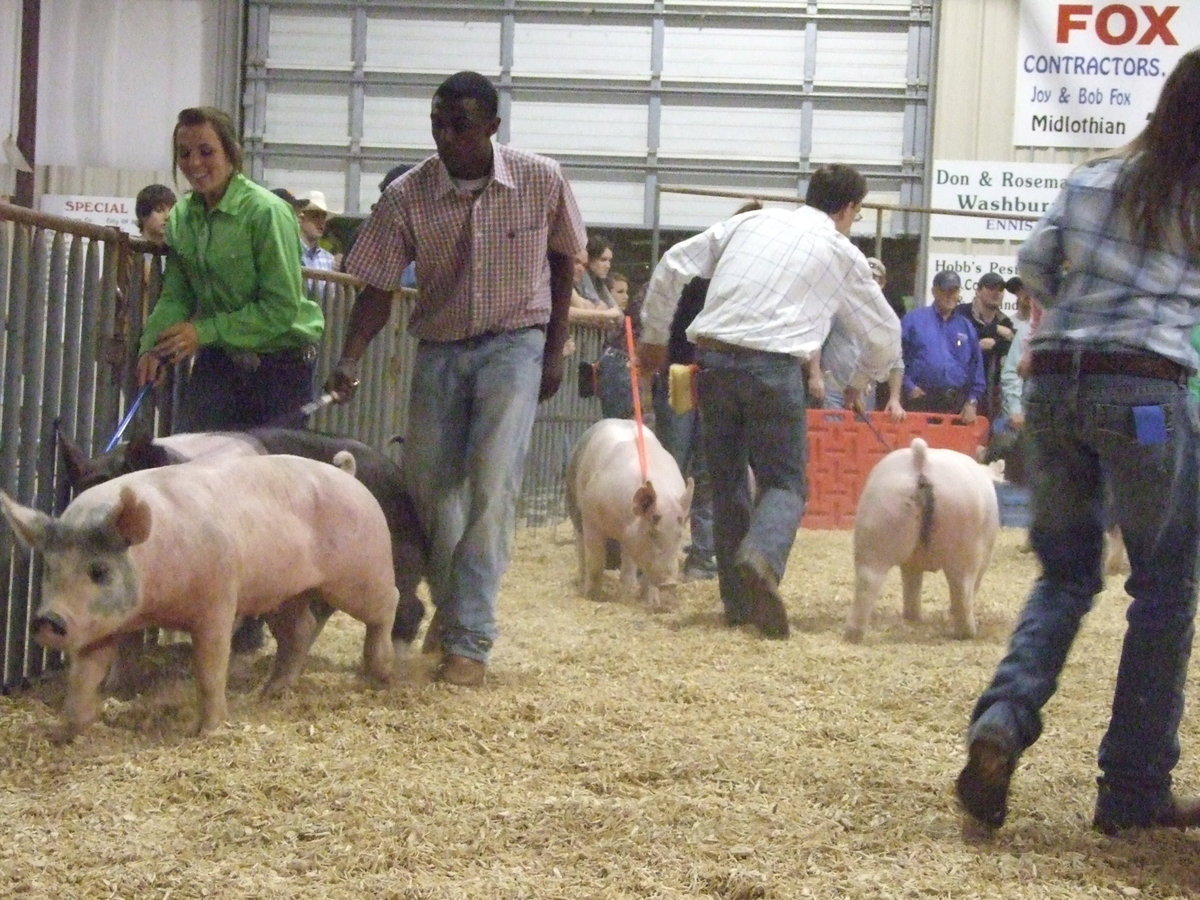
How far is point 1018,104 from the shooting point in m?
14.6

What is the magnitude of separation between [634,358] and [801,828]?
4232 mm

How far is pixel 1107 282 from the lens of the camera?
313 cm

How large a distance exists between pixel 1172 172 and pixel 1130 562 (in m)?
0.75

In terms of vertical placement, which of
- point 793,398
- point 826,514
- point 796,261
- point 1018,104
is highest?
point 1018,104

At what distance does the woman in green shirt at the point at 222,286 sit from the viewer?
463cm

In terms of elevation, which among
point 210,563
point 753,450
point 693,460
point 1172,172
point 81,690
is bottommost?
point 81,690

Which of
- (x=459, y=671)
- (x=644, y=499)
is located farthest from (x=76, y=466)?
(x=644, y=499)

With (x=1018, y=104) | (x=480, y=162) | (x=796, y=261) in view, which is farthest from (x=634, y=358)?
(x=1018, y=104)

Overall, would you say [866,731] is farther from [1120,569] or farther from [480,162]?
[1120,569]

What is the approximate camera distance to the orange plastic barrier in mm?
9883

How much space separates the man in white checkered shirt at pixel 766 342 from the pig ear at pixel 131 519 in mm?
2604

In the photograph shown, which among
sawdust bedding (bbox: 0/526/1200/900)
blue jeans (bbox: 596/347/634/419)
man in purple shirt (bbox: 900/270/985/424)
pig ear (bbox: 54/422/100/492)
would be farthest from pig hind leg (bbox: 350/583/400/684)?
man in purple shirt (bbox: 900/270/985/424)

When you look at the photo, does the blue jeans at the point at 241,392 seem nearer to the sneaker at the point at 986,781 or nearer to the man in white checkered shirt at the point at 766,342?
the man in white checkered shirt at the point at 766,342

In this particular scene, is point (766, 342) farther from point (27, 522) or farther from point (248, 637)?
point (27, 522)
